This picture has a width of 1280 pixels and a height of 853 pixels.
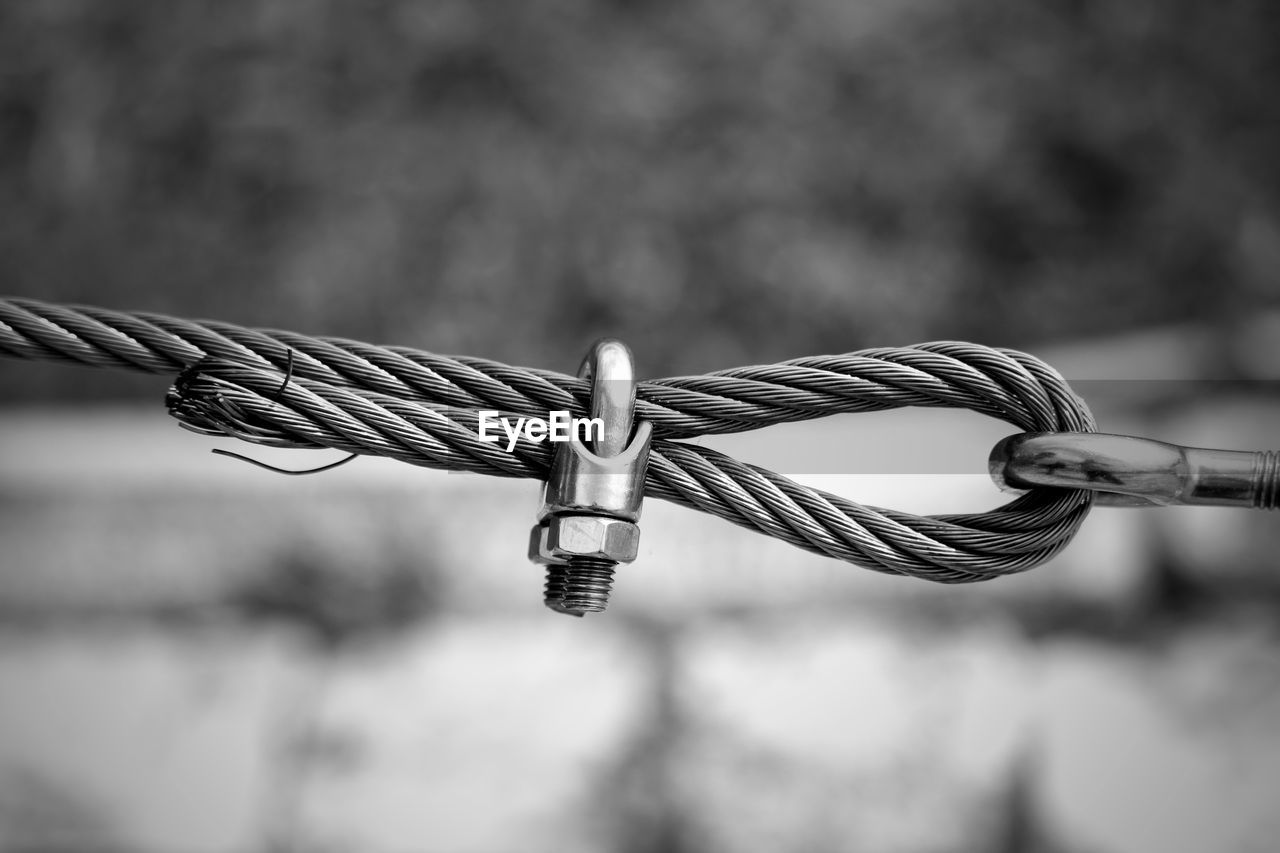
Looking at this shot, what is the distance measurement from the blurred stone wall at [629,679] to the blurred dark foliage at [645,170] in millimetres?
334

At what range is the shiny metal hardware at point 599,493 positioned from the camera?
39cm

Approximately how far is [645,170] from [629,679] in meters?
0.79

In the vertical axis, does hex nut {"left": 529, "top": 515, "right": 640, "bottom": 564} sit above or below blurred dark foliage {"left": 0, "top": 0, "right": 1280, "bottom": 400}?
below

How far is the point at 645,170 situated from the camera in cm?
159

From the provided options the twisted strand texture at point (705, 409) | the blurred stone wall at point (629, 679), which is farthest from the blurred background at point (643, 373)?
the twisted strand texture at point (705, 409)

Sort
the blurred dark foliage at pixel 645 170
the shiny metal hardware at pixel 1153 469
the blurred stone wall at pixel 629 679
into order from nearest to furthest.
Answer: the shiny metal hardware at pixel 1153 469, the blurred stone wall at pixel 629 679, the blurred dark foliage at pixel 645 170

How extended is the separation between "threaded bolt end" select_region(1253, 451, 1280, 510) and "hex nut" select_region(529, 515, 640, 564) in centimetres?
23

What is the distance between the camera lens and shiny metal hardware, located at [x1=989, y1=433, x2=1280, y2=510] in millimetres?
383

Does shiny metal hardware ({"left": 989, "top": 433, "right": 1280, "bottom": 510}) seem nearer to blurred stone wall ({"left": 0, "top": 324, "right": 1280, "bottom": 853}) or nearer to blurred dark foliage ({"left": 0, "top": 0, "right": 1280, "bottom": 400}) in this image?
blurred stone wall ({"left": 0, "top": 324, "right": 1280, "bottom": 853})

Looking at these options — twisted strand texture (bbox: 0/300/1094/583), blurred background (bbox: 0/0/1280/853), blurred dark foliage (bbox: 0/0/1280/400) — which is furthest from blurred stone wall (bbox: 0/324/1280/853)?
twisted strand texture (bbox: 0/300/1094/583)

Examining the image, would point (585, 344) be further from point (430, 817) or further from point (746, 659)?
point (430, 817)

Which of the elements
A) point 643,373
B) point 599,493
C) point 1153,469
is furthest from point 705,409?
point 643,373

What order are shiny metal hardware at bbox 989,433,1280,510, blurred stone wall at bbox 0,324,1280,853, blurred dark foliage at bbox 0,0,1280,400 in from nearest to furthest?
1. shiny metal hardware at bbox 989,433,1280,510
2. blurred stone wall at bbox 0,324,1280,853
3. blurred dark foliage at bbox 0,0,1280,400

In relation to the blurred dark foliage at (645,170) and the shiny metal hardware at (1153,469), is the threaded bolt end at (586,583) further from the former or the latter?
the blurred dark foliage at (645,170)
